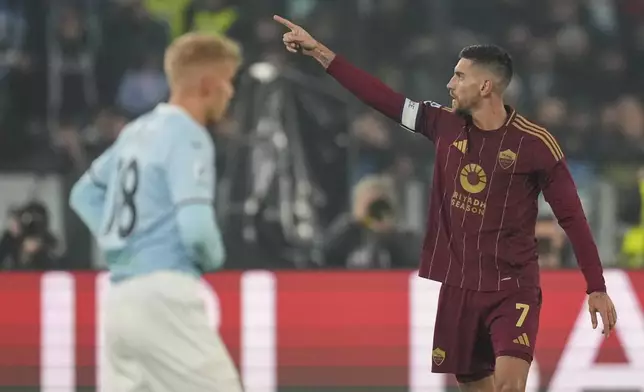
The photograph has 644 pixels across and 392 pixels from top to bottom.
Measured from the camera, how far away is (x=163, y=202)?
4191 millimetres

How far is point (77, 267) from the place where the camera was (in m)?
8.70

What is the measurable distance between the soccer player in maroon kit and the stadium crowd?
10.6 ft

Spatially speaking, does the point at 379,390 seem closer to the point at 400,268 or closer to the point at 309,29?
the point at 400,268

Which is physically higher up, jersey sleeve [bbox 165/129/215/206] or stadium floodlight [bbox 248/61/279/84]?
stadium floodlight [bbox 248/61/279/84]

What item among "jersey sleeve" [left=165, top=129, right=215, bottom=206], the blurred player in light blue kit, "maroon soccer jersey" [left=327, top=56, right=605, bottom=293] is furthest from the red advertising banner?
"jersey sleeve" [left=165, top=129, right=215, bottom=206]

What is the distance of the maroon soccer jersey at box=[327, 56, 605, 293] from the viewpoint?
533 cm

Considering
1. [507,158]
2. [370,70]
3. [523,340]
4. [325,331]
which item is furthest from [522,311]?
[370,70]

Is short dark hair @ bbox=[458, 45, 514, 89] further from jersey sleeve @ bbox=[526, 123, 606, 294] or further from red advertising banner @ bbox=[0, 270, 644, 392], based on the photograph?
red advertising banner @ bbox=[0, 270, 644, 392]

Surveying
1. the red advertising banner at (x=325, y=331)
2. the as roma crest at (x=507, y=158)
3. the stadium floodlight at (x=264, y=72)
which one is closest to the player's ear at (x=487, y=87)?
the as roma crest at (x=507, y=158)

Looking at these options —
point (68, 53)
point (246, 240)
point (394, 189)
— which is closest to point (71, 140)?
point (68, 53)

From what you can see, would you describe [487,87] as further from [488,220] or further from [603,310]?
[603,310]

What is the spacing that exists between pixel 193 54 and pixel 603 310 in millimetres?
2066

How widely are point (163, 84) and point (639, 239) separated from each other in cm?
359

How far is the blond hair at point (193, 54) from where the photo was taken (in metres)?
4.31
